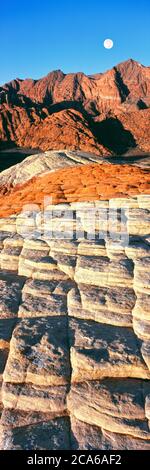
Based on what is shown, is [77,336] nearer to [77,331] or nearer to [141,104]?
[77,331]

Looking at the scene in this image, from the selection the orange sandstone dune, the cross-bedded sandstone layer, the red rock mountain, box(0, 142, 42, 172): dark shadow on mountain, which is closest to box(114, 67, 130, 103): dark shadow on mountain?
the red rock mountain

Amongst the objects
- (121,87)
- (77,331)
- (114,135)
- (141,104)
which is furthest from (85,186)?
(121,87)

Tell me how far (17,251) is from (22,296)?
5.76 feet

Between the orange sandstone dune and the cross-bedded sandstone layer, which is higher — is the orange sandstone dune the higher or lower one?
the higher one

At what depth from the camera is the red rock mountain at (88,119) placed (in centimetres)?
8006

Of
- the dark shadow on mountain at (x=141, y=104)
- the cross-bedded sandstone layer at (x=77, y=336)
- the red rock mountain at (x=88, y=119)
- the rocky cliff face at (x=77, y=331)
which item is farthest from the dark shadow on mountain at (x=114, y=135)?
the cross-bedded sandstone layer at (x=77, y=336)

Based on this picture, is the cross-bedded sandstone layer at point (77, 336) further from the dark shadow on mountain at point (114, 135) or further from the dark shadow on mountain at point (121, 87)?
the dark shadow on mountain at point (121, 87)

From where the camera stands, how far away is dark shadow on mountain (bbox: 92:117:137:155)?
290 ft

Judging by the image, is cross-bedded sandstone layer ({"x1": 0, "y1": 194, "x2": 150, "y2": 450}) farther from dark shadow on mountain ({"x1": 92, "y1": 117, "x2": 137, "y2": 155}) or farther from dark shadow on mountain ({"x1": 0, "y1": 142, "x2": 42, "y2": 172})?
dark shadow on mountain ({"x1": 92, "y1": 117, "x2": 137, "y2": 155})

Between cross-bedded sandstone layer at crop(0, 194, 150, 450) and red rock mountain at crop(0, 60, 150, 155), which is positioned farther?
red rock mountain at crop(0, 60, 150, 155)

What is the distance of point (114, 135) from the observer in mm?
93938

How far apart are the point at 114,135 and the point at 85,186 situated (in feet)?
270

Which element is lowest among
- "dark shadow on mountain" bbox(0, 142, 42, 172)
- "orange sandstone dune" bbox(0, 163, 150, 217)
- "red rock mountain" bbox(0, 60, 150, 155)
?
"dark shadow on mountain" bbox(0, 142, 42, 172)

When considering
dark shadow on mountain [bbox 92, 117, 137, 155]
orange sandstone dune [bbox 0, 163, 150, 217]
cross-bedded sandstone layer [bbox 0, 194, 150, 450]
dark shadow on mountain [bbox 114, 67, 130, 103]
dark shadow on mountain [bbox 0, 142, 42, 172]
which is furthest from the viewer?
dark shadow on mountain [bbox 114, 67, 130, 103]
